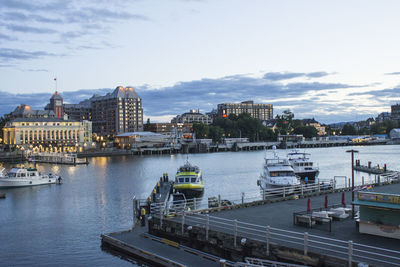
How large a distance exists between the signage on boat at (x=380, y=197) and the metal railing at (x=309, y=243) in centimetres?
249

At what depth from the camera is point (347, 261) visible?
16188 mm

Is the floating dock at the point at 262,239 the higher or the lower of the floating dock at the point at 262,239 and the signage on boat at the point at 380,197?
the lower

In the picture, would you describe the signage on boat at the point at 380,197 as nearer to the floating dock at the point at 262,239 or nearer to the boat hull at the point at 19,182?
the floating dock at the point at 262,239

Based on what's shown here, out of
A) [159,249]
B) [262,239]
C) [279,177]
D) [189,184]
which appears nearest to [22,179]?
[189,184]

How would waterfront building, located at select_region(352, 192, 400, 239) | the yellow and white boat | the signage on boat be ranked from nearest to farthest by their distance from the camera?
the signage on boat < waterfront building, located at select_region(352, 192, 400, 239) < the yellow and white boat

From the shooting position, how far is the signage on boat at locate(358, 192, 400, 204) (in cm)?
1884

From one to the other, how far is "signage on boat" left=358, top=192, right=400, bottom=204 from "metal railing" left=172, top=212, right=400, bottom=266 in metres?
2.49

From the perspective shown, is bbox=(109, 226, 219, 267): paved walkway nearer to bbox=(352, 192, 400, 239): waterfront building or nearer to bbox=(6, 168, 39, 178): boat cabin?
bbox=(352, 192, 400, 239): waterfront building

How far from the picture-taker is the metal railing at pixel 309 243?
16266 millimetres

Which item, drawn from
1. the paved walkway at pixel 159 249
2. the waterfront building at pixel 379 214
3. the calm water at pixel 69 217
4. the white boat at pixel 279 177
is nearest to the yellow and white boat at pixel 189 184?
the calm water at pixel 69 217

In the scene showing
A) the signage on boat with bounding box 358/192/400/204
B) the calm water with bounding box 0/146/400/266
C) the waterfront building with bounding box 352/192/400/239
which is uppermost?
the signage on boat with bounding box 358/192/400/204

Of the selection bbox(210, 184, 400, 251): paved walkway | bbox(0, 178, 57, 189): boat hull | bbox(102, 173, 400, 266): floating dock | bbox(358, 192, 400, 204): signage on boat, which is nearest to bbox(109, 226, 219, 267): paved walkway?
bbox(102, 173, 400, 266): floating dock

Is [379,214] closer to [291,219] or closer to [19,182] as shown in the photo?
[291,219]

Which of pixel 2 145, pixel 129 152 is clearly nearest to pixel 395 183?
pixel 129 152
